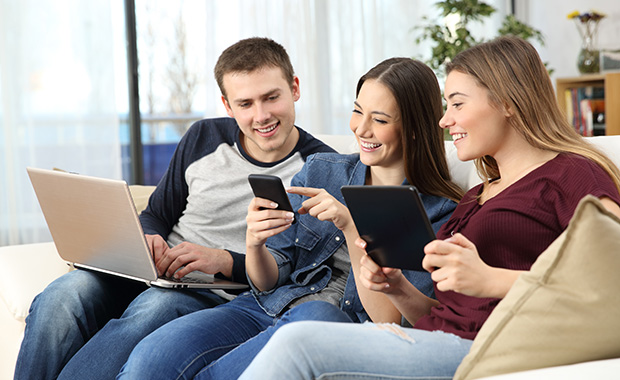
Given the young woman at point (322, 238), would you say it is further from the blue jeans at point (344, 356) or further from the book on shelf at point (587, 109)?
the book on shelf at point (587, 109)

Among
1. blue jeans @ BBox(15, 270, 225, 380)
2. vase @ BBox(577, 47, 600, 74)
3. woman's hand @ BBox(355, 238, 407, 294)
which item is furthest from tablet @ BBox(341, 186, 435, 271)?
vase @ BBox(577, 47, 600, 74)

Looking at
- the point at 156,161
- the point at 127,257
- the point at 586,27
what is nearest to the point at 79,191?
the point at 127,257

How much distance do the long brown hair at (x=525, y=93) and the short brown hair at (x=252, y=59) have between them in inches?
26.9

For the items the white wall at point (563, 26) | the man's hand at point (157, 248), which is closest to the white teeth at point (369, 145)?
the man's hand at point (157, 248)

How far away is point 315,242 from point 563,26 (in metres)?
3.74

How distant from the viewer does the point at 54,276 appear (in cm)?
196

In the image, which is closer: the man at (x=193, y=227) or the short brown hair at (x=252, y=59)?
the man at (x=193, y=227)

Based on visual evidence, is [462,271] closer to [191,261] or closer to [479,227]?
[479,227]

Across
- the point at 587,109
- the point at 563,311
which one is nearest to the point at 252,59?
the point at 563,311

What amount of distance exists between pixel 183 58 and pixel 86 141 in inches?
32.1

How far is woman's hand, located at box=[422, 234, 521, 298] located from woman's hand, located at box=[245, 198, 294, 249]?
420 millimetres

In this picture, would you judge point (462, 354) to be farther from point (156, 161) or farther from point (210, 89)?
point (156, 161)

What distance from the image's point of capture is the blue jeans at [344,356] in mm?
1058

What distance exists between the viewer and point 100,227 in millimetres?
1632
